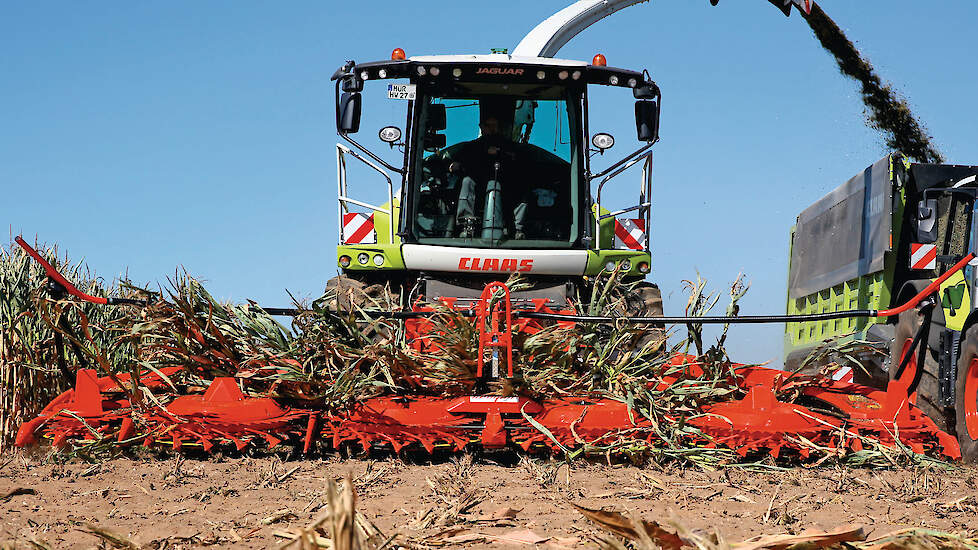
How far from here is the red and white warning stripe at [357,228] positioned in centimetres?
705

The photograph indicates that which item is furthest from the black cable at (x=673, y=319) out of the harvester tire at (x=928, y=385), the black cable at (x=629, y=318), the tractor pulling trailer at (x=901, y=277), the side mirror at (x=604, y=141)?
the side mirror at (x=604, y=141)

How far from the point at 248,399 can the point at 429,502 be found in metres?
1.55

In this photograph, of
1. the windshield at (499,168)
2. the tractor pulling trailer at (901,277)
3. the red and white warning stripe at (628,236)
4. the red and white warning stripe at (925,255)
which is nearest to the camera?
the tractor pulling trailer at (901,277)

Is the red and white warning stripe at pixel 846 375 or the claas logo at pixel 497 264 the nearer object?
the claas logo at pixel 497 264

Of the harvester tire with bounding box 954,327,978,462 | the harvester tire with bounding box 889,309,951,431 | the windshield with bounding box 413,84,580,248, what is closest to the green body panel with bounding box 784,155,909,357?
the harvester tire with bounding box 889,309,951,431

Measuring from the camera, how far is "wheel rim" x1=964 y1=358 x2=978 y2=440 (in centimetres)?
509

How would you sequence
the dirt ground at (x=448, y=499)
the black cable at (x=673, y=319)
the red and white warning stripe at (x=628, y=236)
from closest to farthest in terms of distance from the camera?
the dirt ground at (x=448, y=499) → the black cable at (x=673, y=319) → the red and white warning stripe at (x=628, y=236)

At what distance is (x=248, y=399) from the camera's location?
489 centimetres

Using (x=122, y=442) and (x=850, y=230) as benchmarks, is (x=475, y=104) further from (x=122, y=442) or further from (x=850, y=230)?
(x=850, y=230)

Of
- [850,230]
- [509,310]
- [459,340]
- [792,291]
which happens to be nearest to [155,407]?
[459,340]

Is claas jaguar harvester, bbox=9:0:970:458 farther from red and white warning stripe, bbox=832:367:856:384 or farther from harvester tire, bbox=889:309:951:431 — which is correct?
red and white warning stripe, bbox=832:367:856:384

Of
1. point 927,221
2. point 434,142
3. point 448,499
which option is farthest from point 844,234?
point 448,499

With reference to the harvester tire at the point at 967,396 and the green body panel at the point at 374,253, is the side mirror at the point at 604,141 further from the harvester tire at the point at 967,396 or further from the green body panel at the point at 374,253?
the harvester tire at the point at 967,396

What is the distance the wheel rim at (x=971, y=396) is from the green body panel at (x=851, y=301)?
145cm
